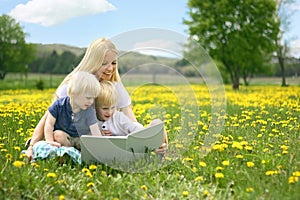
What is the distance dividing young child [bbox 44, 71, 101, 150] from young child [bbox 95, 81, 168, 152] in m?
0.12

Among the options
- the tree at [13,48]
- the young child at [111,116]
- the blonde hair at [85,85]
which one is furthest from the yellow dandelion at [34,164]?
the tree at [13,48]

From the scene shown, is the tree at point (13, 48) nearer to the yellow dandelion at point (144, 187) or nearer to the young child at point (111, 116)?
the young child at point (111, 116)

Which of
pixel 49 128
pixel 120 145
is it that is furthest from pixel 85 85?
pixel 120 145

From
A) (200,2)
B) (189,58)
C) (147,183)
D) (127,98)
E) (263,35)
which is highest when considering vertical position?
(200,2)

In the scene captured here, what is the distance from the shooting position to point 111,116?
4.36 m

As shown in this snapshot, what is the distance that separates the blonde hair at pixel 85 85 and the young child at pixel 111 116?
0.35 feet

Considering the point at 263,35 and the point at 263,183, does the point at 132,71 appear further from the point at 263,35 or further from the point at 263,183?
the point at 263,35

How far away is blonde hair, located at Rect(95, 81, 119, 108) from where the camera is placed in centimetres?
405

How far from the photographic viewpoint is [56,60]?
28.5 meters

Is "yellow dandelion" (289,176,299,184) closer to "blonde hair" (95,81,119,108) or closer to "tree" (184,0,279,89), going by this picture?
"blonde hair" (95,81,119,108)

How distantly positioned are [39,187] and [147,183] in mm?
748

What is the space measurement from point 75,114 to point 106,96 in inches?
12.6

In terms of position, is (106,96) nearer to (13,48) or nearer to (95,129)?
(95,129)

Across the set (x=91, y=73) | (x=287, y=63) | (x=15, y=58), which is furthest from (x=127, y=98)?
(x=287, y=63)
